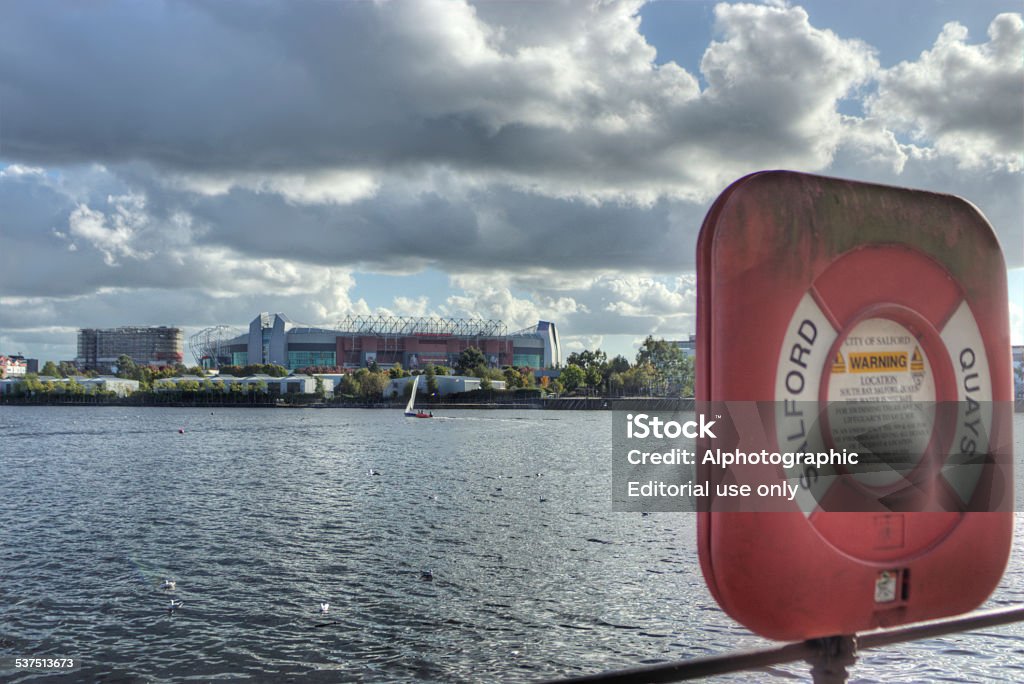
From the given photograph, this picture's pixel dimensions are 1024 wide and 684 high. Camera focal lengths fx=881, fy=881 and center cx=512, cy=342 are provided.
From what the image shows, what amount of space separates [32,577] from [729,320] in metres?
26.8

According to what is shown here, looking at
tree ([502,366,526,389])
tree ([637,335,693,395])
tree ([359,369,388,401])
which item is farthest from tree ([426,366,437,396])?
tree ([637,335,693,395])

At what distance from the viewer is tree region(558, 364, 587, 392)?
16600 cm

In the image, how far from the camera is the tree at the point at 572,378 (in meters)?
166

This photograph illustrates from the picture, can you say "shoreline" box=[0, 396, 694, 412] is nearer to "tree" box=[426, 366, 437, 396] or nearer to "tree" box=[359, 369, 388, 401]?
"tree" box=[359, 369, 388, 401]

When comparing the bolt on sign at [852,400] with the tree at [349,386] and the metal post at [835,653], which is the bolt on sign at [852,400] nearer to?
the metal post at [835,653]

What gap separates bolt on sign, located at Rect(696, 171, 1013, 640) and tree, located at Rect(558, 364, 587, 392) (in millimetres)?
164074

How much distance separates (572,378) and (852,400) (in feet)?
542

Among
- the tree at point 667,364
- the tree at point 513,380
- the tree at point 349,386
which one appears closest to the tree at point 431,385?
the tree at point 349,386

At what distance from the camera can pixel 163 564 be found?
25281 millimetres

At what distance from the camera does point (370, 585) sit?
2227cm

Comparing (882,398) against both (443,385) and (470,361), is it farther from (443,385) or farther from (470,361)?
(470,361)

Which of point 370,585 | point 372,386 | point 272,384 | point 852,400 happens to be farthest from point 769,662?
point 272,384

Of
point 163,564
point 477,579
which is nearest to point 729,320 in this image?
point 477,579

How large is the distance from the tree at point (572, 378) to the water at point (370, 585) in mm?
118000
